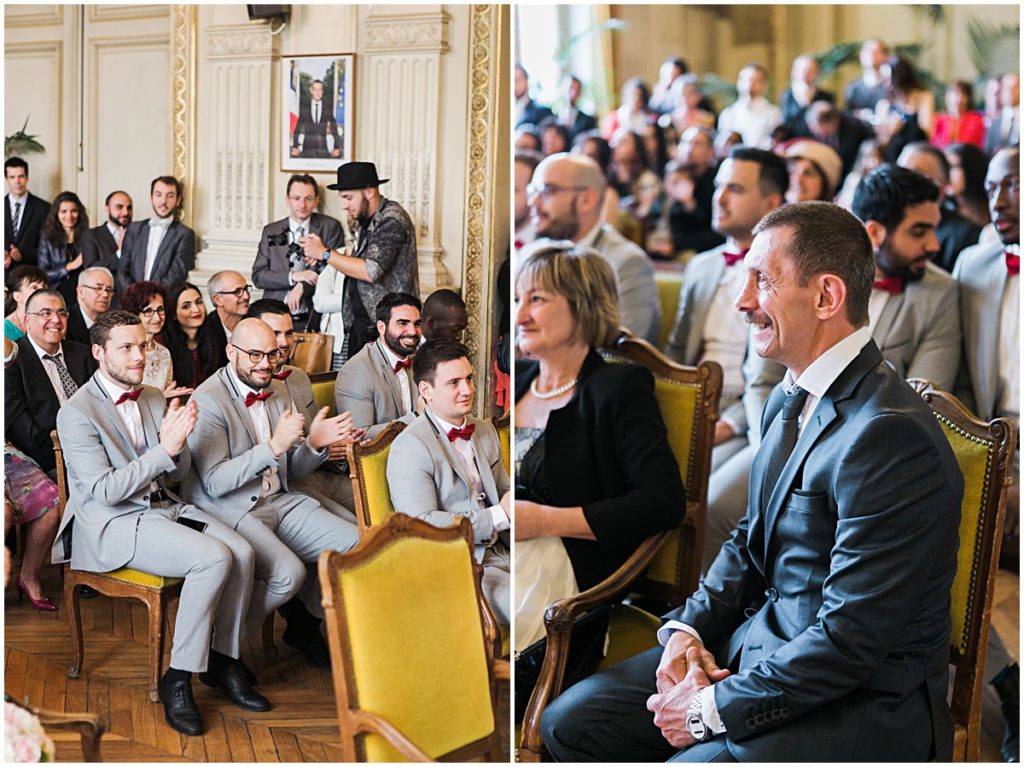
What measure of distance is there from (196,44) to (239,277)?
0.44 meters

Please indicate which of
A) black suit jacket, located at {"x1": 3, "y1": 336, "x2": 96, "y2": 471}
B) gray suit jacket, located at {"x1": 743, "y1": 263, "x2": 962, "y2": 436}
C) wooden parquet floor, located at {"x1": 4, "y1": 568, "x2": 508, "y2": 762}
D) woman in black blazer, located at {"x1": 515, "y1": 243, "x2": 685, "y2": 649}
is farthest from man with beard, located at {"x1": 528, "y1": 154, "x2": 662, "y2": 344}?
black suit jacket, located at {"x1": 3, "y1": 336, "x2": 96, "y2": 471}

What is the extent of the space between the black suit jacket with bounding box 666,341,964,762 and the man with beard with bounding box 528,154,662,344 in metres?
2.00

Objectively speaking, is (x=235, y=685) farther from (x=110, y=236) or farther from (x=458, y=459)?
(x=110, y=236)

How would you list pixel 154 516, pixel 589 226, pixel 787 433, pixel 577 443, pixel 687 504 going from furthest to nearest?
pixel 589 226 < pixel 687 504 < pixel 577 443 < pixel 787 433 < pixel 154 516

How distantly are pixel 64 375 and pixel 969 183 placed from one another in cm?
483

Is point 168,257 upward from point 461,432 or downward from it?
upward

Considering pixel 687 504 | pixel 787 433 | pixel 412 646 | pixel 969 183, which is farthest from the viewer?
pixel 969 183

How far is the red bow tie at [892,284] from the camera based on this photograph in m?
3.54

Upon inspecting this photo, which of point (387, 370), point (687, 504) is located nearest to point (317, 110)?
point (387, 370)

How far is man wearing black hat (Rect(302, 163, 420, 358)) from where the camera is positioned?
6.73ft

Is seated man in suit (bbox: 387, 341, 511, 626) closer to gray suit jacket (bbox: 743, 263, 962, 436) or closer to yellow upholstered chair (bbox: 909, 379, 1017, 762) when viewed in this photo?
yellow upholstered chair (bbox: 909, 379, 1017, 762)

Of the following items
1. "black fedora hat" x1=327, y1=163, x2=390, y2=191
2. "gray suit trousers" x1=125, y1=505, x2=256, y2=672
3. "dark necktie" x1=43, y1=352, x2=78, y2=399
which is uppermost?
"black fedora hat" x1=327, y1=163, x2=390, y2=191

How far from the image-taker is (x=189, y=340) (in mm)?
2033

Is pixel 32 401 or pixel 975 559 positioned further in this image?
pixel 975 559
